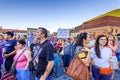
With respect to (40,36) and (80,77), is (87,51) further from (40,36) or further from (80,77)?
(40,36)

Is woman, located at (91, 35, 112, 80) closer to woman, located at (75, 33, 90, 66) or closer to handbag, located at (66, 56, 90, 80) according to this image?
woman, located at (75, 33, 90, 66)

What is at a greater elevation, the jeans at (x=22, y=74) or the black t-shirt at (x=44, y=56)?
the black t-shirt at (x=44, y=56)

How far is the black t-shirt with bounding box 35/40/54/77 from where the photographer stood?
12.6 feet

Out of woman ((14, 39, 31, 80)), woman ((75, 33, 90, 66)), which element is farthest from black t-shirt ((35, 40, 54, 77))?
woman ((14, 39, 31, 80))

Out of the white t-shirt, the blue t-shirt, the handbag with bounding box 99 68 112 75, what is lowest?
the handbag with bounding box 99 68 112 75

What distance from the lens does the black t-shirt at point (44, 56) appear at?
3846 mm

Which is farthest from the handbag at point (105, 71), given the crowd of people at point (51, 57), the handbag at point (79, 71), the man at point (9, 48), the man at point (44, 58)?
the man at point (9, 48)

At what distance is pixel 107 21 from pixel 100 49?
61537mm

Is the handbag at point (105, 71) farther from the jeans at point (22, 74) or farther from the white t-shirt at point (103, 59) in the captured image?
the jeans at point (22, 74)

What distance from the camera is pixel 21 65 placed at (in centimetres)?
508

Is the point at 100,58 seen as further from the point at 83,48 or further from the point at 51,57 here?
the point at 51,57

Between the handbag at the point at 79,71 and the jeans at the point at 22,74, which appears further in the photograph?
the jeans at the point at 22,74

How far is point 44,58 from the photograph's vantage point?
393 centimetres

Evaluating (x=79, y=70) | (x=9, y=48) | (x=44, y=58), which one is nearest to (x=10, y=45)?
(x=9, y=48)
